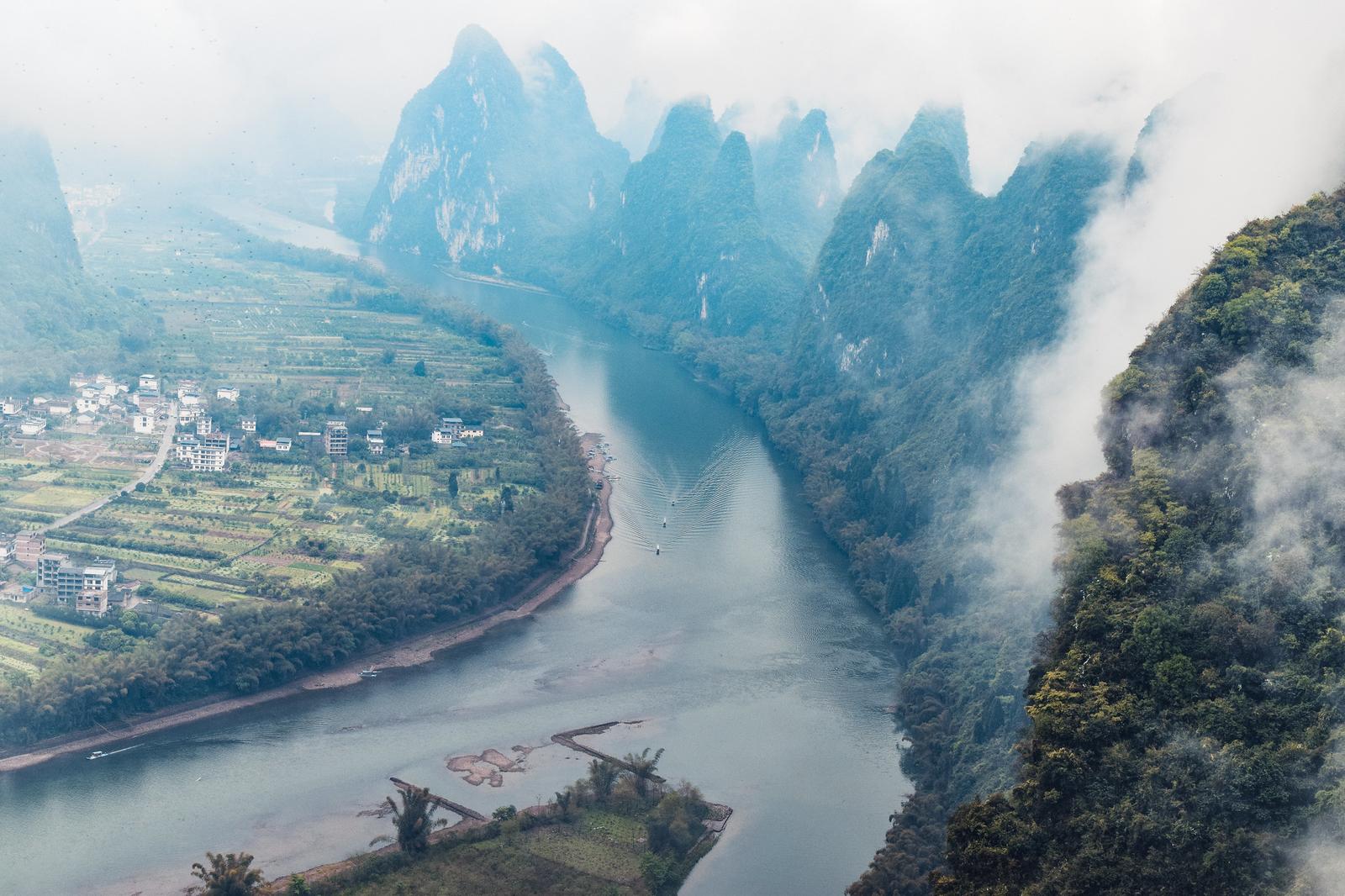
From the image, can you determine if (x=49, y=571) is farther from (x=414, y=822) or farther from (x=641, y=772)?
(x=641, y=772)

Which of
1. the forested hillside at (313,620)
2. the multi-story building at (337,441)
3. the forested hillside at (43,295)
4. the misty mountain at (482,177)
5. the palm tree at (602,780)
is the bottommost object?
the palm tree at (602,780)

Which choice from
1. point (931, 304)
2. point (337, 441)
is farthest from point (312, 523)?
point (931, 304)

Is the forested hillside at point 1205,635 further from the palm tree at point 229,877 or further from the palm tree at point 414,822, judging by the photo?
the palm tree at point 229,877

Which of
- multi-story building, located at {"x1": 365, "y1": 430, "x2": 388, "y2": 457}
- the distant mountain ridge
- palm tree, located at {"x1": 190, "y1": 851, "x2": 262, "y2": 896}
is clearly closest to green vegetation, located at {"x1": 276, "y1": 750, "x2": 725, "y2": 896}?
palm tree, located at {"x1": 190, "y1": 851, "x2": 262, "y2": 896}

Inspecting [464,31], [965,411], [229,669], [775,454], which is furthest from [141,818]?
[464,31]

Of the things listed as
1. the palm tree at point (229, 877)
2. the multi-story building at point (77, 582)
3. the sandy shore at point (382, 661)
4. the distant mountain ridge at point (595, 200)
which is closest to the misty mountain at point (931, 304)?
the sandy shore at point (382, 661)

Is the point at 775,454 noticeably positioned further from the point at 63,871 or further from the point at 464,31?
the point at 464,31
